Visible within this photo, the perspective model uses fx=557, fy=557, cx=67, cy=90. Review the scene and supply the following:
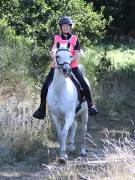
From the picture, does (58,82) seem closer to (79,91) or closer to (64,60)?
(64,60)

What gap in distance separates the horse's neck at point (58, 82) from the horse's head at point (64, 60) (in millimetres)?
250

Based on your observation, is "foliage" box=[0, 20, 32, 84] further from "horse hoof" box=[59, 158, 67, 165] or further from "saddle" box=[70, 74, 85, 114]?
"horse hoof" box=[59, 158, 67, 165]

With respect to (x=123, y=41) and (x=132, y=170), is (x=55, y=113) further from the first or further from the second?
(x=123, y=41)

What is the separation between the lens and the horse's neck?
10289 mm

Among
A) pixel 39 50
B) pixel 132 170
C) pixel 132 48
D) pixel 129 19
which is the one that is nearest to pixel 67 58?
pixel 132 170

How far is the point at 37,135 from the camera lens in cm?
1159

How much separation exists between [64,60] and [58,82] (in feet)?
1.93

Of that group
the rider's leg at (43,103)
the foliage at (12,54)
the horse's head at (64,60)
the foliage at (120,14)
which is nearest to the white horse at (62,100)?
the horse's head at (64,60)

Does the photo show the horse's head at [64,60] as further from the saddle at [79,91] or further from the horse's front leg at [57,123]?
the horse's front leg at [57,123]

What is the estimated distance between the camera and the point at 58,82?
1038 centimetres

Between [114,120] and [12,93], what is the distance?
279 cm

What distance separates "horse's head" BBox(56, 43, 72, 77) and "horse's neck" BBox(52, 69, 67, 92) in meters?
0.25

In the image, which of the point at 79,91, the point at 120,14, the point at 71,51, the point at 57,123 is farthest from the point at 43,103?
the point at 120,14

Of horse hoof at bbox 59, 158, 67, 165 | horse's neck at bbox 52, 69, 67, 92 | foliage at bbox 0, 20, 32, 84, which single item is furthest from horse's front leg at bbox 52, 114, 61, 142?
foliage at bbox 0, 20, 32, 84
